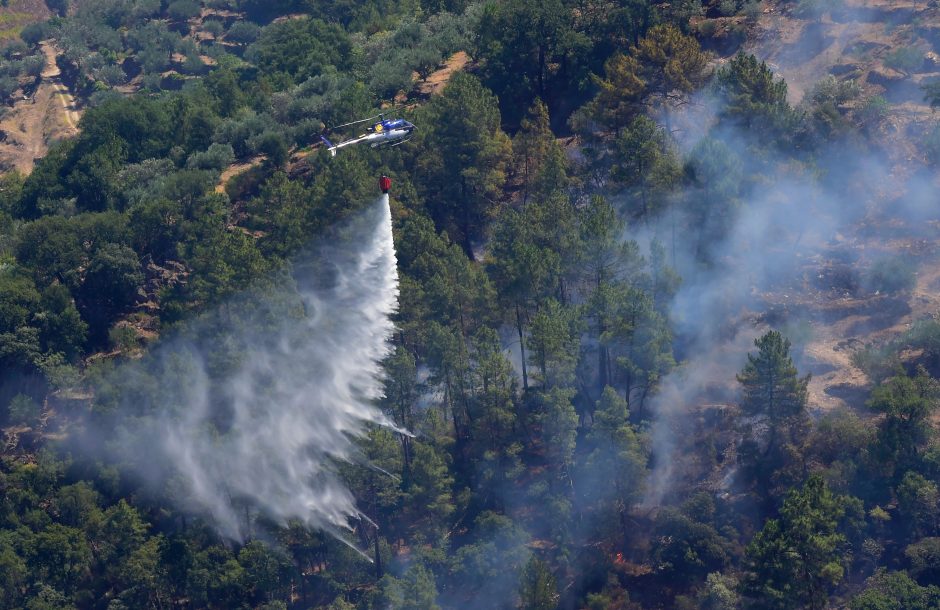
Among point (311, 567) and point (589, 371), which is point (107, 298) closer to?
point (311, 567)

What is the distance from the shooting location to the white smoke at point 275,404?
257ft

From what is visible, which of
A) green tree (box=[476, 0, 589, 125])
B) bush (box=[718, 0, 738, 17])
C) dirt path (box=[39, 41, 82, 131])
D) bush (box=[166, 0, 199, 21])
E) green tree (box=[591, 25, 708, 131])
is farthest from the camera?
bush (box=[166, 0, 199, 21])

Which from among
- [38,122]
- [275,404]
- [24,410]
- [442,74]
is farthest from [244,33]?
[275,404]

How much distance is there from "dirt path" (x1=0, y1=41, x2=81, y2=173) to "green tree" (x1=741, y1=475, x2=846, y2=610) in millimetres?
115989

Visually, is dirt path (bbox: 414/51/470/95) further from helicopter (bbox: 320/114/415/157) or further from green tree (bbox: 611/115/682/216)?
green tree (bbox: 611/115/682/216)

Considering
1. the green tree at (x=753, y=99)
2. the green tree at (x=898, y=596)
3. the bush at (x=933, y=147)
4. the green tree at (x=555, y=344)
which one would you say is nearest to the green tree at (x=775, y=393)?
the green tree at (x=898, y=596)

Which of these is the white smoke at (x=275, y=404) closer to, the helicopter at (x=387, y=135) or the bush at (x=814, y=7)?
the helicopter at (x=387, y=135)

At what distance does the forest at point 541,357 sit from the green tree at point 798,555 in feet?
0.55

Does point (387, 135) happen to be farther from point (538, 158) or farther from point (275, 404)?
point (275, 404)

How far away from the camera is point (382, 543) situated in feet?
251

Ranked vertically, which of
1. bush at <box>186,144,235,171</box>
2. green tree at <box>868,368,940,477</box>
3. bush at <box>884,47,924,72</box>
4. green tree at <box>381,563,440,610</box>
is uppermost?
bush at <box>884,47,924,72</box>

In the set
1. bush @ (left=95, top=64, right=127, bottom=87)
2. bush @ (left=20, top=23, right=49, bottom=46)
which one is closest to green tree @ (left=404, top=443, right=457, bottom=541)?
bush @ (left=95, top=64, right=127, bottom=87)

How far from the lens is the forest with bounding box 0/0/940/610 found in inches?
2908

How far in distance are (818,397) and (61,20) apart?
148 metres
